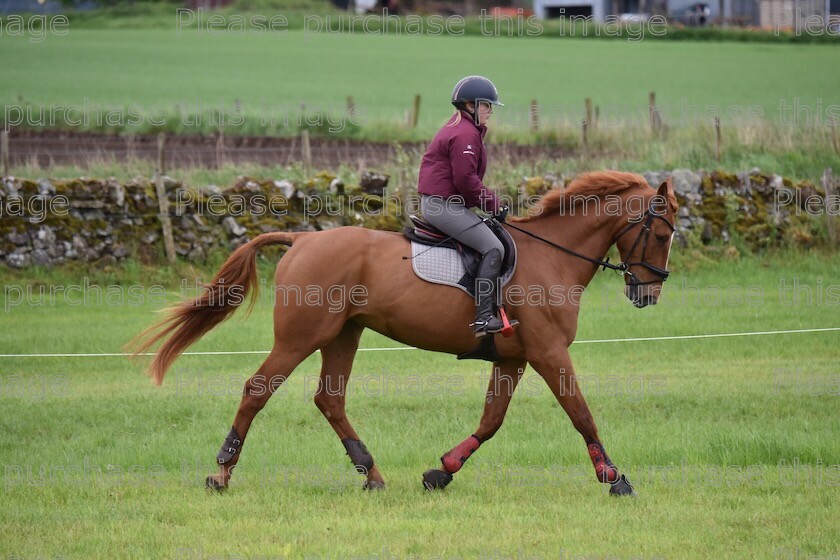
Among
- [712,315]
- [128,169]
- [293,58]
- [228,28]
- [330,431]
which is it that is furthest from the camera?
[228,28]

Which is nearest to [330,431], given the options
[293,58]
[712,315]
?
[712,315]

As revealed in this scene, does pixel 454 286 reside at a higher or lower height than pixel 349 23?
lower

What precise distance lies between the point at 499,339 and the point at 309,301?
1.45m

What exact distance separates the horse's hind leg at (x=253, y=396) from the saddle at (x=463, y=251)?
3.92ft

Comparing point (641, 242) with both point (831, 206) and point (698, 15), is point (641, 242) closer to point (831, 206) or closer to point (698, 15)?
point (831, 206)

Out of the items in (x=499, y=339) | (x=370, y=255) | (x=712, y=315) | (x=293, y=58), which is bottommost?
(x=712, y=315)

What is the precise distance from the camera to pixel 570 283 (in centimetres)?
778

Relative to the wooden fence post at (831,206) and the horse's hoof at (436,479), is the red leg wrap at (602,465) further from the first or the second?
the wooden fence post at (831,206)

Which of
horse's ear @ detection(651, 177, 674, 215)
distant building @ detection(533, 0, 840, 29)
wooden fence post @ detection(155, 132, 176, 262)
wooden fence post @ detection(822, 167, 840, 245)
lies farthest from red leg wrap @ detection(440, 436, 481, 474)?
distant building @ detection(533, 0, 840, 29)

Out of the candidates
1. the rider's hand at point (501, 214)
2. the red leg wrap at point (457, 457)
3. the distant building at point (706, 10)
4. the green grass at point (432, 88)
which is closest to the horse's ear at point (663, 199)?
the rider's hand at point (501, 214)

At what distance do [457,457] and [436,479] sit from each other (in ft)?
0.75

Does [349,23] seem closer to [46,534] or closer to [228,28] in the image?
[228,28]

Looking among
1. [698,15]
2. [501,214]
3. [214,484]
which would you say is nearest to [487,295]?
[501,214]

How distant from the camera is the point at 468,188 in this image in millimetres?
7496
